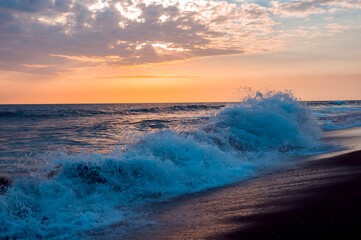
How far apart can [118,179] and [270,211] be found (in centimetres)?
271

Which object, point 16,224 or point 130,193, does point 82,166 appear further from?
point 16,224

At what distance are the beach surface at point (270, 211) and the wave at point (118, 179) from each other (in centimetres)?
52

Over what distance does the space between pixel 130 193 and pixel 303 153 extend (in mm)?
5557

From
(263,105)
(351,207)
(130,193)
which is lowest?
(130,193)

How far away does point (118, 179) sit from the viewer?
528cm

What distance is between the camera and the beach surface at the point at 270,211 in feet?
9.52

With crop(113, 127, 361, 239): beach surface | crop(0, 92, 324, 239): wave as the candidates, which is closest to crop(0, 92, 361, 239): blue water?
crop(0, 92, 324, 239): wave

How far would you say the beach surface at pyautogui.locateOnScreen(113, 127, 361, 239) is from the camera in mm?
2902

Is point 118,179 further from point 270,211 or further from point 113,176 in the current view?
point 270,211

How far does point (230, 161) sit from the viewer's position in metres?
6.93

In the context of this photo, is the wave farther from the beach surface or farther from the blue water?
the beach surface

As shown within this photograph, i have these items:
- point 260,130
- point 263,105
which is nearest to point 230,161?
point 260,130

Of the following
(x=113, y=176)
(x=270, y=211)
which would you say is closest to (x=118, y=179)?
(x=113, y=176)

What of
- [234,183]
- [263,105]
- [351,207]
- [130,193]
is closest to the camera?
[351,207]
